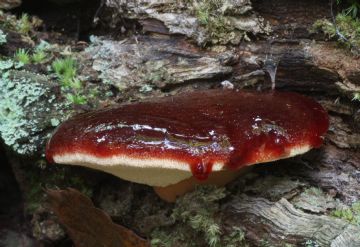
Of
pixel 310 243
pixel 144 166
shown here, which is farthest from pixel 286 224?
pixel 144 166

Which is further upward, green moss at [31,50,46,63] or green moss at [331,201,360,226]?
green moss at [31,50,46,63]

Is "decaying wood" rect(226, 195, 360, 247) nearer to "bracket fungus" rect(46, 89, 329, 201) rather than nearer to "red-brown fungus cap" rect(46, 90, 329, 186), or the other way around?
"bracket fungus" rect(46, 89, 329, 201)

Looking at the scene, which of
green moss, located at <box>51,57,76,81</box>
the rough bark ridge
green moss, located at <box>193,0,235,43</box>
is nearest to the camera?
the rough bark ridge

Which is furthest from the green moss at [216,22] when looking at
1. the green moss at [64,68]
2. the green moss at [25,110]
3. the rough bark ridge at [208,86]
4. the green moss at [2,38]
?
the green moss at [2,38]

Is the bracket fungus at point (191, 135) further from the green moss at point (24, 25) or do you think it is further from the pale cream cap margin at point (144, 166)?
the green moss at point (24, 25)

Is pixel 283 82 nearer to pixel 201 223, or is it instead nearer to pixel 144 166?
pixel 201 223

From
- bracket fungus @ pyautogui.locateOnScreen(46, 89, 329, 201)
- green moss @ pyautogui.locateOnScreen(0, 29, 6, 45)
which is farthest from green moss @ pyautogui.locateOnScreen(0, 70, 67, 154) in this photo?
bracket fungus @ pyautogui.locateOnScreen(46, 89, 329, 201)

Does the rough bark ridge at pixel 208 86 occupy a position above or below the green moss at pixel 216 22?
below

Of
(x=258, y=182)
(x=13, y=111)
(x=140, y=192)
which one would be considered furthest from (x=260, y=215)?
(x=13, y=111)
